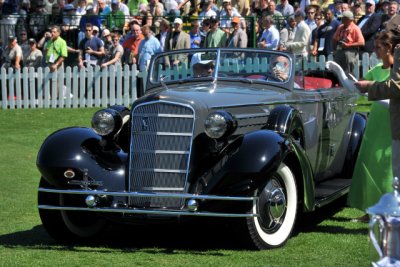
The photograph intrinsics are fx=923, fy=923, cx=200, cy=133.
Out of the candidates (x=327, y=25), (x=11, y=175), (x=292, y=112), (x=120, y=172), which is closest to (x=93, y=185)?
(x=120, y=172)

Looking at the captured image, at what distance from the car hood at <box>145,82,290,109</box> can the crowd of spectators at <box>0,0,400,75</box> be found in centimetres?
958

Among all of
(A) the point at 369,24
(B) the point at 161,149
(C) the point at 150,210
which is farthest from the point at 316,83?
(A) the point at 369,24

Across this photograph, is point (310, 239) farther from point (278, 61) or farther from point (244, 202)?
point (278, 61)

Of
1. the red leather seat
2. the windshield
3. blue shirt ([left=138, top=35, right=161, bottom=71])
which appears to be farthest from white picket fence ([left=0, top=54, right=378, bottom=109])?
the windshield

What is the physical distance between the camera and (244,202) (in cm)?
752

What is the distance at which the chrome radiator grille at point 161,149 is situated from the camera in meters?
7.88

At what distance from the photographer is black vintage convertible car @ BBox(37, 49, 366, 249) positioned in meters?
7.61

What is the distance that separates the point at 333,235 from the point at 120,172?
2062 millimetres

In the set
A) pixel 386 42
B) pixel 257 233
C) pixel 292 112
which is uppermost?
pixel 386 42

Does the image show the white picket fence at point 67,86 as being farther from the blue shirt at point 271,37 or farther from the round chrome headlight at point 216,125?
the round chrome headlight at point 216,125

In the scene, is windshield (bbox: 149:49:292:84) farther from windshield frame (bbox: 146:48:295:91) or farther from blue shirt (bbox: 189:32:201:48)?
blue shirt (bbox: 189:32:201:48)

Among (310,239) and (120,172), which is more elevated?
(120,172)

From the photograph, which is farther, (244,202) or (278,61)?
(278,61)

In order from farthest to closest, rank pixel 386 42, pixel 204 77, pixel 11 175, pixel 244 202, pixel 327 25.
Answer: pixel 327 25 → pixel 11 175 → pixel 204 77 → pixel 386 42 → pixel 244 202
